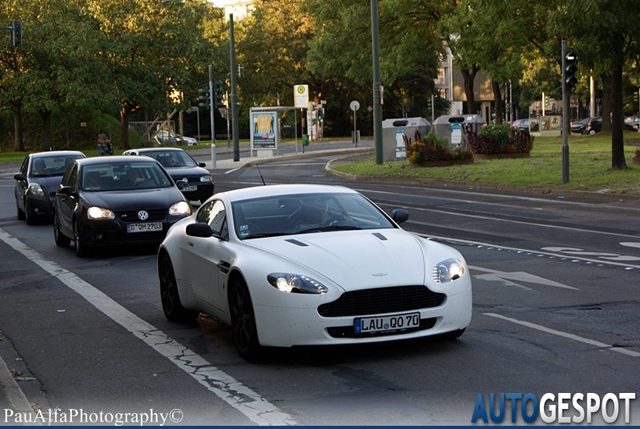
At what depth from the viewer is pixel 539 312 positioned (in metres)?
10.4

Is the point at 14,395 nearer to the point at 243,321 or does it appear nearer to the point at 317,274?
the point at 243,321

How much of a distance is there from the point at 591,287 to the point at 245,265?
4.78 metres

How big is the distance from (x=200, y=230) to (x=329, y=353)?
68.5 inches

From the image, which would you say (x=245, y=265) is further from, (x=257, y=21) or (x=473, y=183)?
(x=257, y=21)


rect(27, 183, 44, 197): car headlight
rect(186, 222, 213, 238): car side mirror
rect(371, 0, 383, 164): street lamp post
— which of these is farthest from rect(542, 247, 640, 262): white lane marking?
rect(371, 0, 383, 164): street lamp post

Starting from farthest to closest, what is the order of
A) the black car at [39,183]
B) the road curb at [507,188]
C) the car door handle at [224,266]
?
1. the road curb at [507,188]
2. the black car at [39,183]
3. the car door handle at [224,266]

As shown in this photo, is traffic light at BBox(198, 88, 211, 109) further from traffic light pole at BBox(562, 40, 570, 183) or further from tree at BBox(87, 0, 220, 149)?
traffic light pole at BBox(562, 40, 570, 183)

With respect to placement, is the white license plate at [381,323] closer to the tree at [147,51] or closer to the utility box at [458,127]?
the utility box at [458,127]

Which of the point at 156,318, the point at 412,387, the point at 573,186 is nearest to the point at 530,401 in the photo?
the point at 412,387

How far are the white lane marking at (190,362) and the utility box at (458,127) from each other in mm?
31557

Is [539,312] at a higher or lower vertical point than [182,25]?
lower

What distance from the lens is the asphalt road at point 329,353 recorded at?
707 cm

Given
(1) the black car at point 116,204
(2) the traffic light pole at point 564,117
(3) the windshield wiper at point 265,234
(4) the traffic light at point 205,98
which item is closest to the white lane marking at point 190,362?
(3) the windshield wiper at point 265,234

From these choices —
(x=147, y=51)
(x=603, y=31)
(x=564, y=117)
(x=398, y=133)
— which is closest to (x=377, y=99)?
(x=398, y=133)
